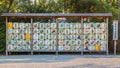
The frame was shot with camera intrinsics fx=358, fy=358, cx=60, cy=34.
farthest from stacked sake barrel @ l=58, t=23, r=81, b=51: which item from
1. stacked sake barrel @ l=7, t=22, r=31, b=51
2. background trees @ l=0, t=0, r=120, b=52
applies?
background trees @ l=0, t=0, r=120, b=52

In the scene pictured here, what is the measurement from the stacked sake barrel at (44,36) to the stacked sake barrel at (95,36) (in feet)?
6.11

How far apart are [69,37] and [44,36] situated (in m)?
1.46

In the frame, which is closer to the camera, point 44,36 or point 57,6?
point 44,36

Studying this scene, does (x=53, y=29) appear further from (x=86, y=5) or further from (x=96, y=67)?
(x=96, y=67)

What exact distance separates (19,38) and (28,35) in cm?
56

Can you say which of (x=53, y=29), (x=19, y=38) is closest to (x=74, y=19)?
(x=53, y=29)

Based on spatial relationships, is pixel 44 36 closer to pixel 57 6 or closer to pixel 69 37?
pixel 69 37

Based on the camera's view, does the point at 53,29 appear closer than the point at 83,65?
No

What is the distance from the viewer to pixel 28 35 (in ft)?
68.2

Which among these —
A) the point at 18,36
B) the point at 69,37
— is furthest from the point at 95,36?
the point at 18,36

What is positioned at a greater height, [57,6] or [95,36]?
[57,6]

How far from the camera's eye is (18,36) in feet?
68.3

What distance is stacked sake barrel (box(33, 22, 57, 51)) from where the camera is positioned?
20.8 m

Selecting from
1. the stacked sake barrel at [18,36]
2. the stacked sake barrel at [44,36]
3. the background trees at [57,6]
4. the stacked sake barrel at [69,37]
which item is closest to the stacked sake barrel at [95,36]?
the stacked sake barrel at [69,37]
